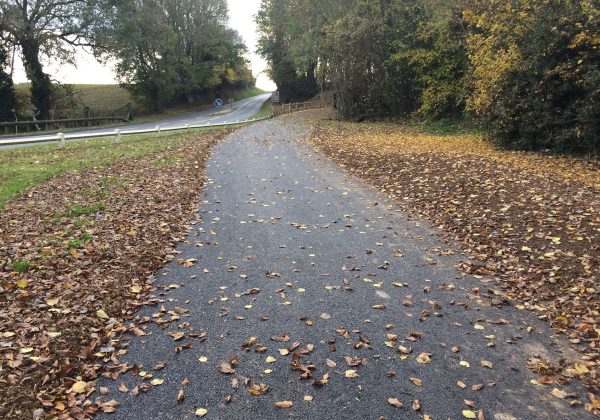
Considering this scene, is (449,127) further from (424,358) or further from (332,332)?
(424,358)

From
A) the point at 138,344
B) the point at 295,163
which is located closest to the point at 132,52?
the point at 295,163

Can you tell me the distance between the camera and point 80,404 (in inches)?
139

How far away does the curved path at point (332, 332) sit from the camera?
3586 mm

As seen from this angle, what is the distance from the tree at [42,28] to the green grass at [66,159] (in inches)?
637

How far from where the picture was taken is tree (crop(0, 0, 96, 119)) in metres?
29.0

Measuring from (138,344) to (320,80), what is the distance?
2729 centimetres

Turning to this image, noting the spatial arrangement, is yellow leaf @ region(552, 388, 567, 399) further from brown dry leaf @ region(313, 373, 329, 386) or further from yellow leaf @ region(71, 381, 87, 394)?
yellow leaf @ region(71, 381, 87, 394)

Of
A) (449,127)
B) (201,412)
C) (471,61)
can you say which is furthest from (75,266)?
(449,127)

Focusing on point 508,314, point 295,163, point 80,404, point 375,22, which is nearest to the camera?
point 80,404

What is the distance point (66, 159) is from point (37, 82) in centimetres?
2556

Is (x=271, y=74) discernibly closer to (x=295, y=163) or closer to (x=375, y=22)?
(x=375, y=22)

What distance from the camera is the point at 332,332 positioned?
15.1 ft

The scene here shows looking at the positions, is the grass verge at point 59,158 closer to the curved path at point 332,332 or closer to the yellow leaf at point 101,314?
the yellow leaf at point 101,314

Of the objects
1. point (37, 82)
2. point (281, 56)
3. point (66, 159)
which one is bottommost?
point (66, 159)
